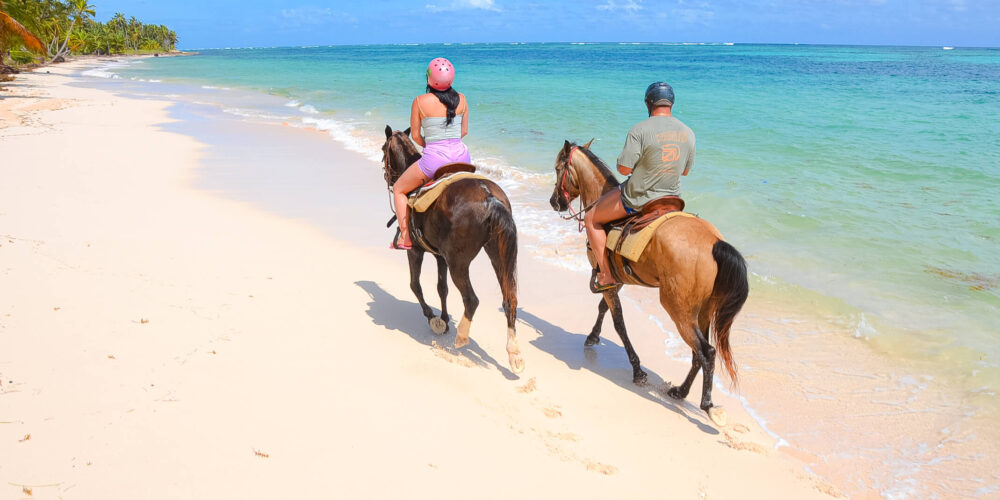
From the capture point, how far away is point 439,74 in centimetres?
532

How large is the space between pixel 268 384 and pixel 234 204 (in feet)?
21.8

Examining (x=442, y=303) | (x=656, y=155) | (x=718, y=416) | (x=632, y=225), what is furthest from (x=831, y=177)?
(x=442, y=303)

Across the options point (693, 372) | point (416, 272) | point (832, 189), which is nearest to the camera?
point (693, 372)

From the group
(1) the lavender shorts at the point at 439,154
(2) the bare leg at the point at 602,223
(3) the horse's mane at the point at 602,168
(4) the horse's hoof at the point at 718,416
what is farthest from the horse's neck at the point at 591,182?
(4) the horse's hoof at the point at 718,416

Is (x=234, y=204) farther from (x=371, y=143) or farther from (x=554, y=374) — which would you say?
(x=371, y=143)

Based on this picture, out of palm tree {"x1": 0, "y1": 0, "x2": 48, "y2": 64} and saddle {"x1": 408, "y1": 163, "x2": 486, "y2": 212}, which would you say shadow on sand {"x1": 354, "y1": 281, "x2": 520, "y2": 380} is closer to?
saddle {"x1": 408, "y1": 163, "x2": 486, "y2": 212}

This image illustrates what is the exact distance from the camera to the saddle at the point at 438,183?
5.45m

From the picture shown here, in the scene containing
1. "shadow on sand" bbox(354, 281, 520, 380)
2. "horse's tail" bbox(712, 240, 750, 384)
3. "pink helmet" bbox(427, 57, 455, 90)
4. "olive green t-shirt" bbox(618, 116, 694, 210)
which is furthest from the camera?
"shadow on sand" bbox(354, 281, 520, 380)

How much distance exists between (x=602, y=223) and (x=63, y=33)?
87452 mm

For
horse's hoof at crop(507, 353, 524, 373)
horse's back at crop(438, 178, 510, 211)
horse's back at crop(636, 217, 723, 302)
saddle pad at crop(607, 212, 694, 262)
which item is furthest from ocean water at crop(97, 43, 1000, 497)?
horse's back at crop(438, 178, 510, 211)

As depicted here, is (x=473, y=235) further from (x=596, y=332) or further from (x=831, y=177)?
(x=831, y=177)

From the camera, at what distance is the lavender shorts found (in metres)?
5.62

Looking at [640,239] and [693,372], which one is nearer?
[640,239]

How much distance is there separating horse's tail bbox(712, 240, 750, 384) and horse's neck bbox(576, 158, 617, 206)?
1419 mm
